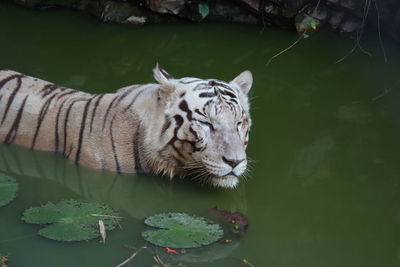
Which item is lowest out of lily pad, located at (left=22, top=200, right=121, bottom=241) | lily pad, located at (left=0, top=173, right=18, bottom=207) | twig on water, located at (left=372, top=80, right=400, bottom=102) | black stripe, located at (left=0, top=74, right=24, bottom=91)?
lily pad, located at (left=0, top=173, right=18, bottom=207)

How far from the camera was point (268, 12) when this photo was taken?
6145 mm

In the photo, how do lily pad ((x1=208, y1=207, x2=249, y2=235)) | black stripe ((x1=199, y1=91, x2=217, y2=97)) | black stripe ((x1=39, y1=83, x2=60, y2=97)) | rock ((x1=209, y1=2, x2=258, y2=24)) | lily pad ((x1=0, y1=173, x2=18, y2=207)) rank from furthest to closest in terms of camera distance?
rock ((x1=209, y1=2, x2=258, y2=24)) → black stripe ((x1=39, y1=83, x2=60, y2=97)) → black stripe ((x1=199, y1=91, x2=217, y2=97)) → lily pad ((x1=0, y1=173, x2=18, y2=207)) → lily pad ((x1=208, y1=207, x2=249, y2=235))

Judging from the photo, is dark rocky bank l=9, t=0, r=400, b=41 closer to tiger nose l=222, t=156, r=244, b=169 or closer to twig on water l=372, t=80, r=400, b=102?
twig on water l=372, t=80, r=400, b=102

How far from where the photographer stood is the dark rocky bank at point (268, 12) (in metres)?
5.97

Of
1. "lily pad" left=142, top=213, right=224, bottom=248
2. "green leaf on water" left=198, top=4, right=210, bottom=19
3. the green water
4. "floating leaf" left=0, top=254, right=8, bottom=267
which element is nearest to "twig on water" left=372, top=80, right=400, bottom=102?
the green water

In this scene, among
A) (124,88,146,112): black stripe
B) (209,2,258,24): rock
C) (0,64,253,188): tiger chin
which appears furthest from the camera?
(209,2,258,24): rock

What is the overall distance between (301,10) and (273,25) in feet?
0.95

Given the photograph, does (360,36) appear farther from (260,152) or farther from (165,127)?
(165,127)

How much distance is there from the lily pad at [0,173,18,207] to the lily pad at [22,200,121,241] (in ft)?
0.57

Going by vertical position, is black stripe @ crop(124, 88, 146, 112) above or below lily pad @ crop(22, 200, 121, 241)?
above

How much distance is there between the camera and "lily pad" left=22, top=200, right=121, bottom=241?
3.46 meters

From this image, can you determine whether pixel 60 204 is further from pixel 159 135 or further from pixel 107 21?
pixel 107 21

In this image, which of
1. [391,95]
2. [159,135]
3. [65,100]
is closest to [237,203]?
[159,135]

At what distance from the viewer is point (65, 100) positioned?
14.1 ft
